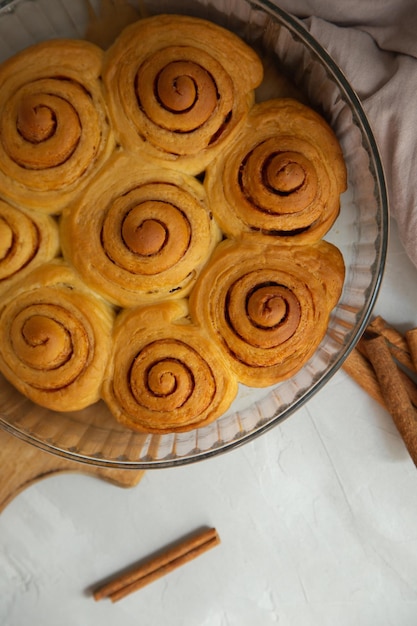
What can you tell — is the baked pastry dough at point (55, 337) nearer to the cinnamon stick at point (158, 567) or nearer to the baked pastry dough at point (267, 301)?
the baked pastry dough at point (267, 301)

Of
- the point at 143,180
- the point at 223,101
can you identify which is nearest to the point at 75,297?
the point at 143,180

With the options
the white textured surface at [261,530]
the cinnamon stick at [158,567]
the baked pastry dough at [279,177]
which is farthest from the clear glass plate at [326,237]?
the cinnamon stick at [158,567]

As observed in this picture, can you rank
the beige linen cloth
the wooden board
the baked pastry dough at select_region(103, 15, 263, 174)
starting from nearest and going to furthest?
the baked pastry dough at select_region(103, 15, 263, 174) → the beige linen cloth → the wooden board

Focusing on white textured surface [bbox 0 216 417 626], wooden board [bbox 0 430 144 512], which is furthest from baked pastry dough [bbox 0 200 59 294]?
white textured surface [bbox 0 216 417 626]

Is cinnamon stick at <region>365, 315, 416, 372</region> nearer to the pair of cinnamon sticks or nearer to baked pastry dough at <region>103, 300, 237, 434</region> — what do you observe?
the pair of cinnamon sticks

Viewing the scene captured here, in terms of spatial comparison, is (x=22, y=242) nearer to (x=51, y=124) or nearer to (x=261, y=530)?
(x=51, y=124)

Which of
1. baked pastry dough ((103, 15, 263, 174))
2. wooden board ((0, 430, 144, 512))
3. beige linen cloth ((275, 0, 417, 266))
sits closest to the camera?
baked pastry dough ((103, 15, 263, 174))

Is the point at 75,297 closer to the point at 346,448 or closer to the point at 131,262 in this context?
the point at 131,262
